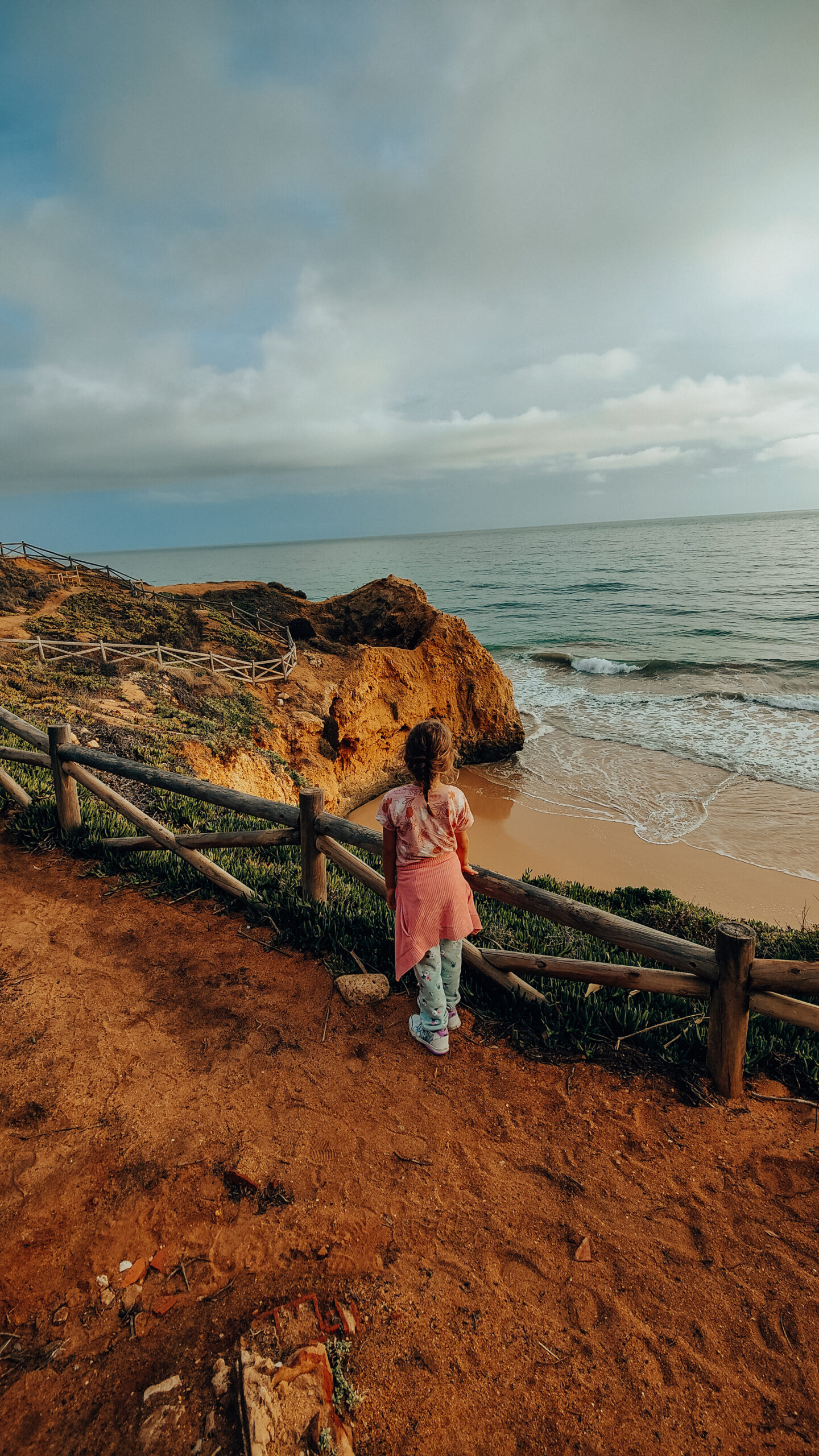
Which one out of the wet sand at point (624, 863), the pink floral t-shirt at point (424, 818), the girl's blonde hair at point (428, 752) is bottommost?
the wet sand at point (624, 863)

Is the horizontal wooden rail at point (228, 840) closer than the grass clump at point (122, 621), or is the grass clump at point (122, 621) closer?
the horizontal wooden rail at point (228, 840)

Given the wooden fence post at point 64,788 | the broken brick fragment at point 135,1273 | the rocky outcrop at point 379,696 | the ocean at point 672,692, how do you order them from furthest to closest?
1. the rocky outcrop at point 379,696
2. the ocean at point 672,692
3. the wooden fence post at point 64,788
4. the broken brick fragment at point 135,1273

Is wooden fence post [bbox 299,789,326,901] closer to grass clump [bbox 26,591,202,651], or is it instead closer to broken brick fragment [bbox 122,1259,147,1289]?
broken brick fragment [bbox 122,1259,147,1289]

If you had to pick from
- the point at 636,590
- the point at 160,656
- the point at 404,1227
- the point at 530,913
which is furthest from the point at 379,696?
the point at 636,590

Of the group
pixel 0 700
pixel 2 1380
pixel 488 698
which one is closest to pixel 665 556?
pixel 488 698

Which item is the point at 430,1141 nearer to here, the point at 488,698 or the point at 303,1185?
the point at 303,1185

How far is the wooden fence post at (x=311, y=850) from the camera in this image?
4816mm

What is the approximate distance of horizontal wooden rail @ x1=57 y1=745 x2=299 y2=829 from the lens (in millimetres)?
5125

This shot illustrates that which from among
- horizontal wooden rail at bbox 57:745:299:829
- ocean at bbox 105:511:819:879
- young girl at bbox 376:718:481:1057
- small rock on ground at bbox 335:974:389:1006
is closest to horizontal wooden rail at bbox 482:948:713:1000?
young girl at bbox 376:718:481:1057

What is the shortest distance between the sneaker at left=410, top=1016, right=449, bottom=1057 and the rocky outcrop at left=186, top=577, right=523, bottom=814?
293 inches

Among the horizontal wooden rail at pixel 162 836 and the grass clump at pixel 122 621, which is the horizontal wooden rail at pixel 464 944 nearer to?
the horizontal wooden rail at pixel 162 836

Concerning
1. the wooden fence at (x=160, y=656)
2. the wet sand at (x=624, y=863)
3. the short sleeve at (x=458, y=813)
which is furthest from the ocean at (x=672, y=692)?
the short sleeve at (x=458, y=813)

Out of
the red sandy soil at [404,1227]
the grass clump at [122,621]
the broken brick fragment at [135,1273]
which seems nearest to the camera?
the red sandy soil at [404,1227]

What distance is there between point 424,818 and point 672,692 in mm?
21538
